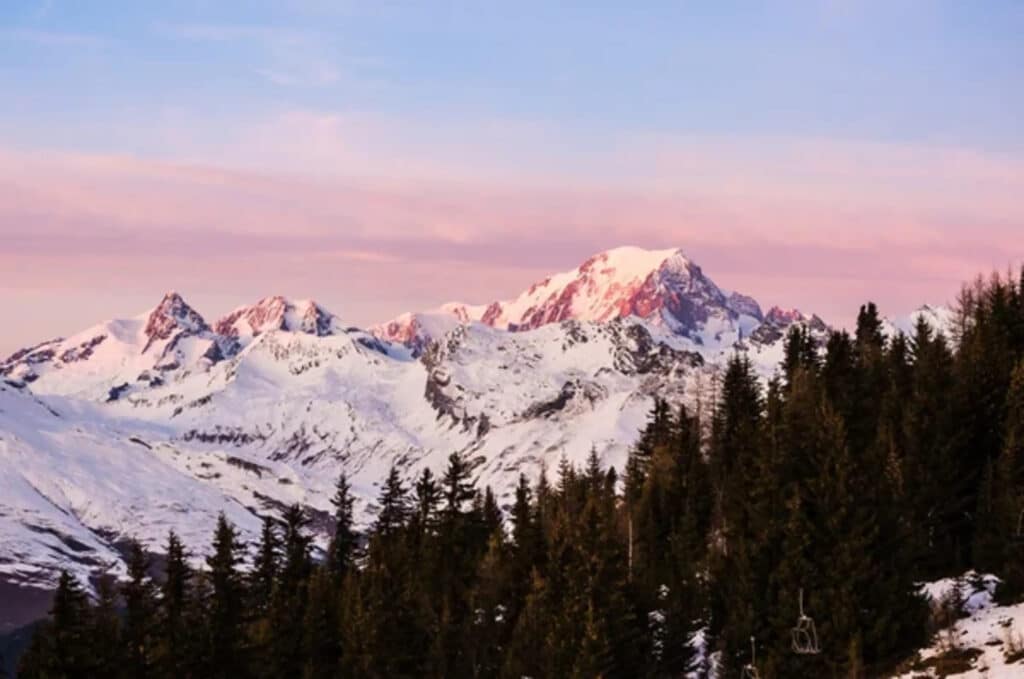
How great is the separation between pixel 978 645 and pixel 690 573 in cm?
3144

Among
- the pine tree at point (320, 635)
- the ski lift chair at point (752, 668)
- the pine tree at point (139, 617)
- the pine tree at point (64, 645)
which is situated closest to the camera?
the ski lift chair at point (752, 668)

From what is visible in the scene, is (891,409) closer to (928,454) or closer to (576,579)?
(928,454)

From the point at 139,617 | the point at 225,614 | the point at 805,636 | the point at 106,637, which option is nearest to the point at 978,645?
the point at 805,636

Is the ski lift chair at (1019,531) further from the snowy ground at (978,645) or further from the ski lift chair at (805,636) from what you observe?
the ski lift chair at (805,636)

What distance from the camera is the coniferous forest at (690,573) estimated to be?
165 ft

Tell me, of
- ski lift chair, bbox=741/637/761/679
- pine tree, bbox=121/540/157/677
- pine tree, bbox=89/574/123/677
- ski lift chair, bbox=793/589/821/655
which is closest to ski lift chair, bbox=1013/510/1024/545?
ski lift chair, bbox=793/589/821/655

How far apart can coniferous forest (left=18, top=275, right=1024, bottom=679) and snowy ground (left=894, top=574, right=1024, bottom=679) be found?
1.64 metres

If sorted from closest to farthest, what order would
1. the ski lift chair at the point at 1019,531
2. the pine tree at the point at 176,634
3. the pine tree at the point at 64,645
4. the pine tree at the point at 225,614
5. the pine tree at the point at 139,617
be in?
the ski lift chair at the point at 1019,531 → the pine tree at the point at 64,645 → the pine tree at the point at 176,634 → the pine tree at the point at 139,617 → the pine tree at the point at 225,614

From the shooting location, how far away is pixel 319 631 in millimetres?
80438

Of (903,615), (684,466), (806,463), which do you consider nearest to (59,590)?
(806,463)

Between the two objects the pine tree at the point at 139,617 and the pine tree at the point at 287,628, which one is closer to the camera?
the pine tree at the point at 139,617

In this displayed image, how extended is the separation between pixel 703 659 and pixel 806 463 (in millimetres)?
11956

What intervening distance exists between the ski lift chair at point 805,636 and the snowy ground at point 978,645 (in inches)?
182

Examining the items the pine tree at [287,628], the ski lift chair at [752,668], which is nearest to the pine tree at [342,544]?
the pine tree at [287,628]
